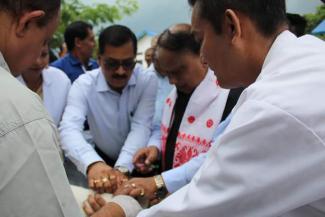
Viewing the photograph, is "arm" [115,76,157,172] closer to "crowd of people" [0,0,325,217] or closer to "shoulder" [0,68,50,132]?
"crowd of people" [0,0,325,217]

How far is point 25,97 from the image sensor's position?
1.02 meters

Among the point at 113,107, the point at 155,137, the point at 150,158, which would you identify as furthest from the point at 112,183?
the point at 113,107

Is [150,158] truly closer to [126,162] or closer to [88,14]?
[126,162]

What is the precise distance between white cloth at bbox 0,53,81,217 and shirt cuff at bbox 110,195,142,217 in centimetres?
66

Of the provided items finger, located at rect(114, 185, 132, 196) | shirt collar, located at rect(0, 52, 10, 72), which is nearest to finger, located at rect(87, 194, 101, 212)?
finger, located at rect(114, 185, 132, 196)

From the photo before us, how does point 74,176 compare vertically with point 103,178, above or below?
below

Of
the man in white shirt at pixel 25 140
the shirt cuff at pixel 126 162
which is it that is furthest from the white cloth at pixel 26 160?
the shirt cuff at pixel 126 162

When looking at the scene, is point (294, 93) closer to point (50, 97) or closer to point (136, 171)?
point (136, 171)

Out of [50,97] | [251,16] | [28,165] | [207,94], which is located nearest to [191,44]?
[207,94]

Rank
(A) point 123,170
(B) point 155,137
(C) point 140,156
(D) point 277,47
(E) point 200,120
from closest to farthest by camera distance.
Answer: (D) point 277,47 → (E) point 200,120 → (A) point 123,170 → (C) point 140,156 → (B) point 155,137

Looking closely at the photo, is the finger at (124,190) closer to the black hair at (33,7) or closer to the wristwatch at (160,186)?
the wristwatch at (160,186)

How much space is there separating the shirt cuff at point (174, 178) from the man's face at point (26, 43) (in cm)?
106

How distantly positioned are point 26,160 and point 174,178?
3.80 feet

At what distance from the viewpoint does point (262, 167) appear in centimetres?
101
